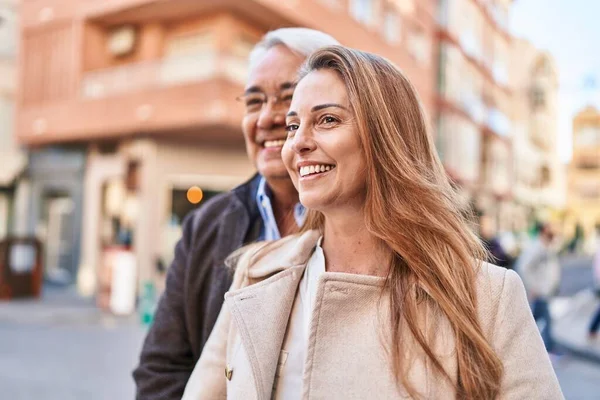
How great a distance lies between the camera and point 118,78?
17047 millimetres

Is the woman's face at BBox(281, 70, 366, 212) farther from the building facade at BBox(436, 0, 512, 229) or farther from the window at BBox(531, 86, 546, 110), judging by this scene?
the window at BBox(531, 86, 546, 110)

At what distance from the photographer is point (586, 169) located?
68.8 m

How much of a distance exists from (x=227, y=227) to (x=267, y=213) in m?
0.17

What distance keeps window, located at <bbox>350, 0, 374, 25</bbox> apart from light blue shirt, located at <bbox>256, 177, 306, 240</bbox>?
17.5 meters

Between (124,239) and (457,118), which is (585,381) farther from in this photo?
(457,118)

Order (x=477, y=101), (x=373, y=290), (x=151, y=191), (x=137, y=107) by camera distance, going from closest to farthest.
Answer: (x=373, y=290) < (x=137, y=107) < (x=151, y=191) < (x=477, y=101)

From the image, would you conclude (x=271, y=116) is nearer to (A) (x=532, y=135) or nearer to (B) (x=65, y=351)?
(B) (x=65, y=351)

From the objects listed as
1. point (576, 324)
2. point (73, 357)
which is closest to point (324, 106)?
point (73, 357)

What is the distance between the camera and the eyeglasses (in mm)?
2266

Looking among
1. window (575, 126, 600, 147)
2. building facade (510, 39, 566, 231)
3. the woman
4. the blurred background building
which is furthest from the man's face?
window (575, 126, 600, 147)

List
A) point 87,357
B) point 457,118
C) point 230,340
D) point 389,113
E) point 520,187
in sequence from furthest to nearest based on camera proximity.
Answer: point 520,187 → point 457,118 → point 87,357 → point 230,340 → point 389,113

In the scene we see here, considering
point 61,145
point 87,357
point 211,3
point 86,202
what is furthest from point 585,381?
point 61,145

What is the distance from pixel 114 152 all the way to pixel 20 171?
434 centimetres

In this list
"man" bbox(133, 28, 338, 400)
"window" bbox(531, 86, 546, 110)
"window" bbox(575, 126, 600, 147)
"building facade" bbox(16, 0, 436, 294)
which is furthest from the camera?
"window" bbox(575, 126, 600, 147)
